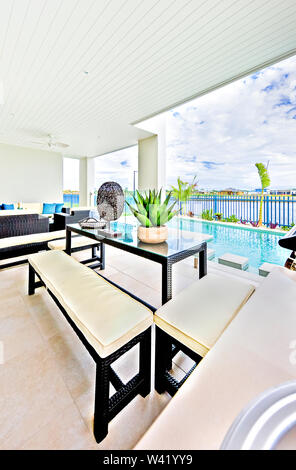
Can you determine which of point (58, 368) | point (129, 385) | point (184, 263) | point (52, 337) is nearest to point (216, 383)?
point (129, 385)

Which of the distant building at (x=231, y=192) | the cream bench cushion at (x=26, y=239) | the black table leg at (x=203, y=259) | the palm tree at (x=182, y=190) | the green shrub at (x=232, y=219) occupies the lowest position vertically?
the black table leg at (x=203, y=259)

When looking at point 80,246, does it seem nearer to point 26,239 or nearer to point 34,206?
point 26,239

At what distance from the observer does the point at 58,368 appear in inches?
46.6

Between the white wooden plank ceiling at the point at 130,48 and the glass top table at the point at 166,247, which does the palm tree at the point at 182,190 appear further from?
the glass top table at the point at 166,247

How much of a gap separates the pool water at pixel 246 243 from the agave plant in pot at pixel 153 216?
1.11 m

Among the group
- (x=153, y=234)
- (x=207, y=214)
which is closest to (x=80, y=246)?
(x=153, y=234)

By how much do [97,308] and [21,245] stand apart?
2.08 metres

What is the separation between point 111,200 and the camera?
196 centimetres

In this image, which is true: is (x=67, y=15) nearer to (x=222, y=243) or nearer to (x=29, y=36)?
(x=29, y=36)

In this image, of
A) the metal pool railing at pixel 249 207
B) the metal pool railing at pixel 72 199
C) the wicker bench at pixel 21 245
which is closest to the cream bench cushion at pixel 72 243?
the wicker bench at pixel 21 245

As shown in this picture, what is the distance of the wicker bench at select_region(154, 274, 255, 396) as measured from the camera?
0.82m

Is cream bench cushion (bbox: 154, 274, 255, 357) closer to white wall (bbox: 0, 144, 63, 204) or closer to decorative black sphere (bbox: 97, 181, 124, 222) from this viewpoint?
decorative black sphere (bbox: 97, 181, 124, 222)

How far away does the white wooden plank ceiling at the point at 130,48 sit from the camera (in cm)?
160

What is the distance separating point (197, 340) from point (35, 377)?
39.0 inches
